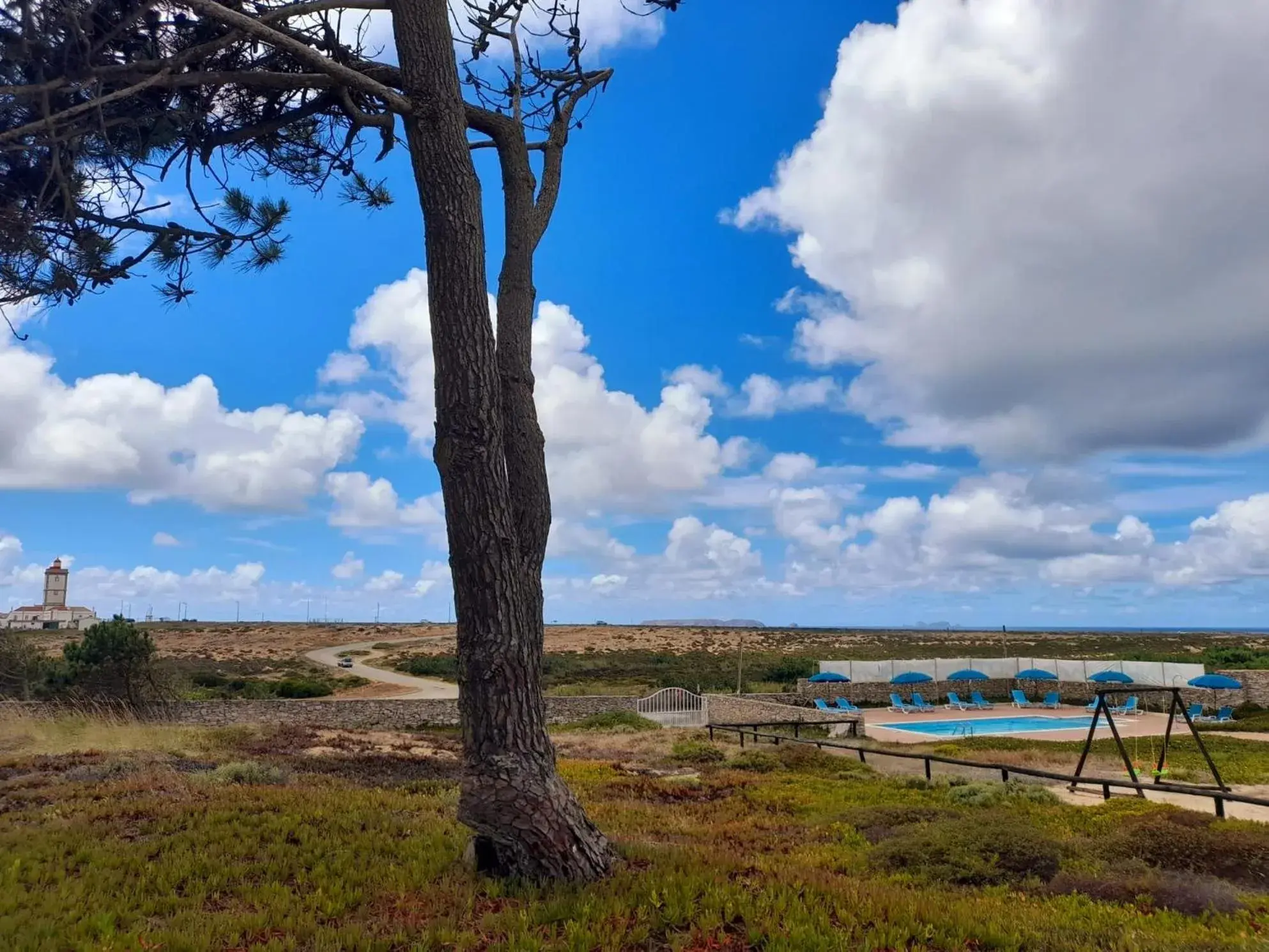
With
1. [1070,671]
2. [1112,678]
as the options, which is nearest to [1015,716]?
[1112,678]

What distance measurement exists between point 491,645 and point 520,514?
124 centimetres

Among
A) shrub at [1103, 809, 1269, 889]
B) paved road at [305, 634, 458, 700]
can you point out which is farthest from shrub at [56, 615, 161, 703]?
shrub at [1103, 809, 1269, 889]

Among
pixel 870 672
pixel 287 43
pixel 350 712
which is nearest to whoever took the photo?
pixel 287 43

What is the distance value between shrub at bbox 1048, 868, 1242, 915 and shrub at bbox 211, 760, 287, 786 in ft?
30.3

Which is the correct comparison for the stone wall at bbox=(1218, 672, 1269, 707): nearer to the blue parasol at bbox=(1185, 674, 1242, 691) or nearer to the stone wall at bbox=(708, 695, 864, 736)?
the blue parasol at bbox=(1185, 674, 1242, 691)

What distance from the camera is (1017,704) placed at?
109 ft

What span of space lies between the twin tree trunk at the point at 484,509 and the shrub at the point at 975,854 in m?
3.24

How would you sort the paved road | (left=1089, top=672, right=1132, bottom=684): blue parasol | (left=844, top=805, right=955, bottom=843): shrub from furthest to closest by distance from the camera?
1. the paved road
2. (left=1089, top=672, right=1132, bottom=684): blue parasol
3. (left=844, top=805, right=955, bottom=843): shrub

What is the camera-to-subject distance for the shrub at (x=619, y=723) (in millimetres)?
26641

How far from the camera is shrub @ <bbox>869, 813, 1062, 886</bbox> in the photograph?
6.86 m

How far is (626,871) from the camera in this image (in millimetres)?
5539

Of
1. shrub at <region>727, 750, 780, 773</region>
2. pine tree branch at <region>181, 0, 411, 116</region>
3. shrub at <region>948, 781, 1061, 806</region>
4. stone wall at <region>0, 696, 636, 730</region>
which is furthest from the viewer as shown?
stone wall at <region>0, 696, 636, 730</region>

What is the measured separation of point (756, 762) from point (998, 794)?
561cm

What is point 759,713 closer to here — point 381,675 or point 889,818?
point 889,818
